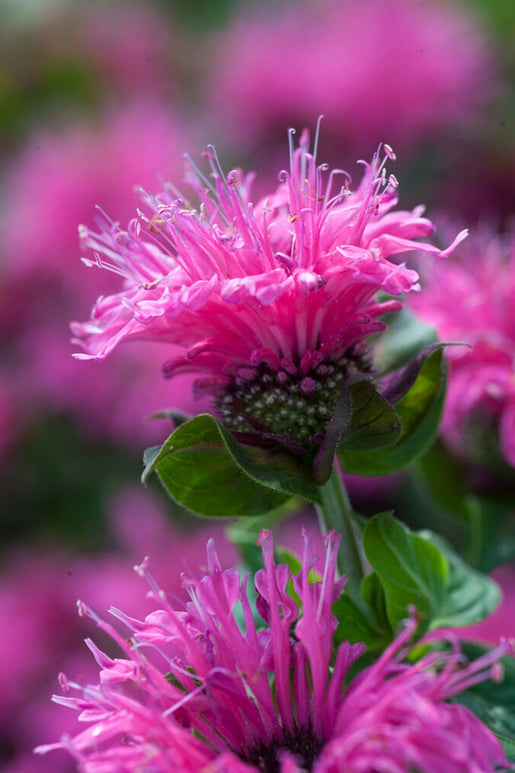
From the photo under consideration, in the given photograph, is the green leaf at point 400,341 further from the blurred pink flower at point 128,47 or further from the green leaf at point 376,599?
the blurred pink flower at point 128,47

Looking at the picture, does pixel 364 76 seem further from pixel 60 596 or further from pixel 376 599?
pixel 376 599

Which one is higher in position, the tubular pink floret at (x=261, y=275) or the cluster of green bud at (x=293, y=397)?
the tubular pink floret at (x=261, y=275)

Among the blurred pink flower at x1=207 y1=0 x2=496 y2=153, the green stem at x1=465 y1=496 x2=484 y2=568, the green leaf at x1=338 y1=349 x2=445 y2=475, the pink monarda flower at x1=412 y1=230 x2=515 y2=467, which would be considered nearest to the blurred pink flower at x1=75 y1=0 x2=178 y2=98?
the blurred pink flower at x1=207 y1=0 x2=496 y2=153

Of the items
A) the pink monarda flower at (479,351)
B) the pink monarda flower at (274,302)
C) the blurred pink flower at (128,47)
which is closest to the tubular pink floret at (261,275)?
the pink monarda flower at (274,302)

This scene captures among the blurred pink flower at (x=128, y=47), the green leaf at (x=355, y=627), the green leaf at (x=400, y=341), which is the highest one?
the blurred pink flower at (x=128, y=47)

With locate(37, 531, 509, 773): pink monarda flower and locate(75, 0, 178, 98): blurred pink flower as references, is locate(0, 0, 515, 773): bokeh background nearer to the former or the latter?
locate(75, 0, 178, 98): blurred pink flower

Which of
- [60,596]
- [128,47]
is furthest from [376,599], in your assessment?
[128,47]
